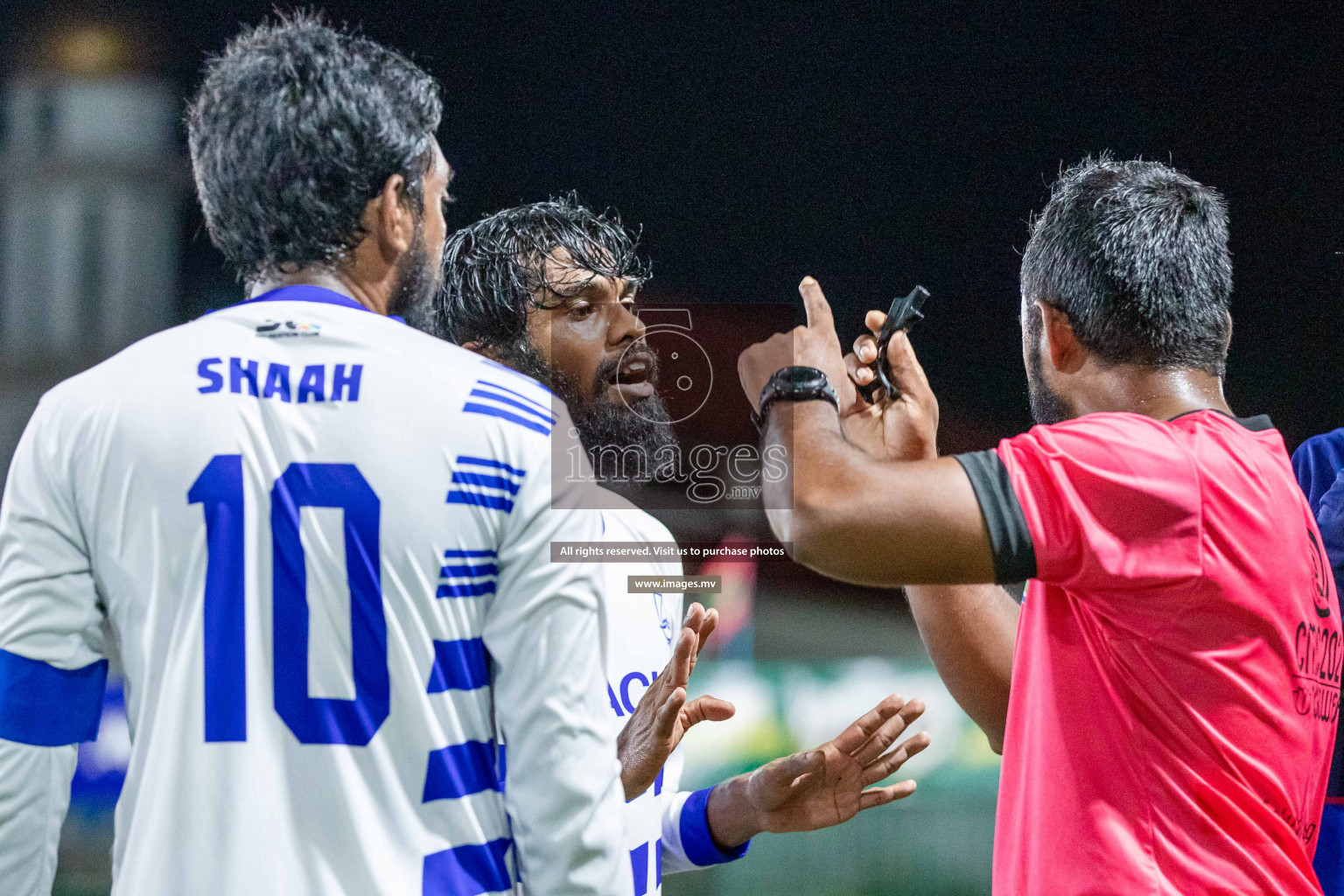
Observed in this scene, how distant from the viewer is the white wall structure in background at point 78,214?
145 inches

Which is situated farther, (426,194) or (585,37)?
(585,37)

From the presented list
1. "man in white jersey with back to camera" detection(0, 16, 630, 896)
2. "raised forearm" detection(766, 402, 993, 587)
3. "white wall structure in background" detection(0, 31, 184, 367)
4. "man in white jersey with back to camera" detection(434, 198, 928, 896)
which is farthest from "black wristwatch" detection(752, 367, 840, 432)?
"white wall structure in background" detection(0, 31, 184, 367)

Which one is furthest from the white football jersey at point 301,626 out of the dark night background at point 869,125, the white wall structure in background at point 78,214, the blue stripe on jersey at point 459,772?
the white wall structure in background at point 78,214

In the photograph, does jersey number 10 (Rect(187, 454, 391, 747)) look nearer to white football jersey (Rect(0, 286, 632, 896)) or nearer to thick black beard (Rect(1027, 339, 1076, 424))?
white football jersey (Rect(0, 286, 632, 896))

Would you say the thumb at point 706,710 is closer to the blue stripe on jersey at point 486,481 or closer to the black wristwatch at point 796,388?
the black wristwatch at point 796,388

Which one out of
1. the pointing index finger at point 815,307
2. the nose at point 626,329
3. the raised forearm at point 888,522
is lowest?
the raised forearm at point 888,522

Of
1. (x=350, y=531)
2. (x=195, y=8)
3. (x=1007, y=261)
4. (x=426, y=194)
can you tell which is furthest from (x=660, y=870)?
(x=195, y=8)

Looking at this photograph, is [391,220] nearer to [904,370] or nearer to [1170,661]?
[904,370]

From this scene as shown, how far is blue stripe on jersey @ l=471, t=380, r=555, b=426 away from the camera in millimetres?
846

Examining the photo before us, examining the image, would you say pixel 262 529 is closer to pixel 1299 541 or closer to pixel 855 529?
pixel 855 529

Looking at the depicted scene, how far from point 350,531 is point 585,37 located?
317 centimetres

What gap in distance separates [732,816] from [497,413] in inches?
33.5

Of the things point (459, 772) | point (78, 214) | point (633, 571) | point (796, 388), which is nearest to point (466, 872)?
point (459, 772)

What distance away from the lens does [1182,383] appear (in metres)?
1.16
